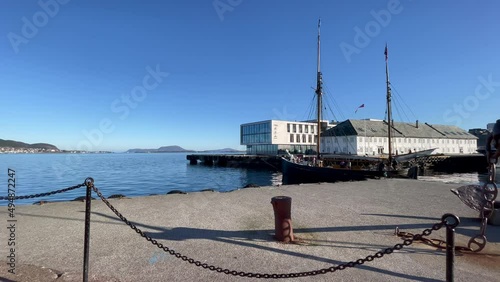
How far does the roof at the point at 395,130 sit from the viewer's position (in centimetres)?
6479

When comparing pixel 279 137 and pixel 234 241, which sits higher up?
pixel 279 137

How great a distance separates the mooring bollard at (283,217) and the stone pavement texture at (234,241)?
0.22 meters

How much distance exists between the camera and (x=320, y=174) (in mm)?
27719

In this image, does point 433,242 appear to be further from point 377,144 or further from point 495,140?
point 377,144

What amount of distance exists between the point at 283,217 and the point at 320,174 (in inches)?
909

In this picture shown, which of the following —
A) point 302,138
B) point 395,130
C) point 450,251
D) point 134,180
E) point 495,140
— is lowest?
point 134,180

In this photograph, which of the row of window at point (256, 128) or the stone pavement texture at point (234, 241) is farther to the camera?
the row of window at point (256, 128)

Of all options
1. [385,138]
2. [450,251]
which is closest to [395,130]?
[385,138]

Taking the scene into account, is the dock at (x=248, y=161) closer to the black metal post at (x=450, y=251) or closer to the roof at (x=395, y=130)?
the roof at (x=395, y=130)

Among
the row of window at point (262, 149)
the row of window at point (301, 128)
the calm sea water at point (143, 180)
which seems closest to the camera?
the calm sea water at point (143, 180)

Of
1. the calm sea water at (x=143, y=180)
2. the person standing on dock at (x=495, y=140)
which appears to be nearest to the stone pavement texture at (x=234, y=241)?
the person standing on dock at (x=495, y=140)

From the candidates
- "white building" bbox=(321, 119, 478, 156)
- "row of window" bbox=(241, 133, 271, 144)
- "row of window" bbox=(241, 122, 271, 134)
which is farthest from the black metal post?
"row of window" bbox=(241, 122, 271, 134)

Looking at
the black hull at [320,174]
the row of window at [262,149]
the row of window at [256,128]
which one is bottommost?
the black hull at [320,174]

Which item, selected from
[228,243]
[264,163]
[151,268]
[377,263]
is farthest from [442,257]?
[264,163]
